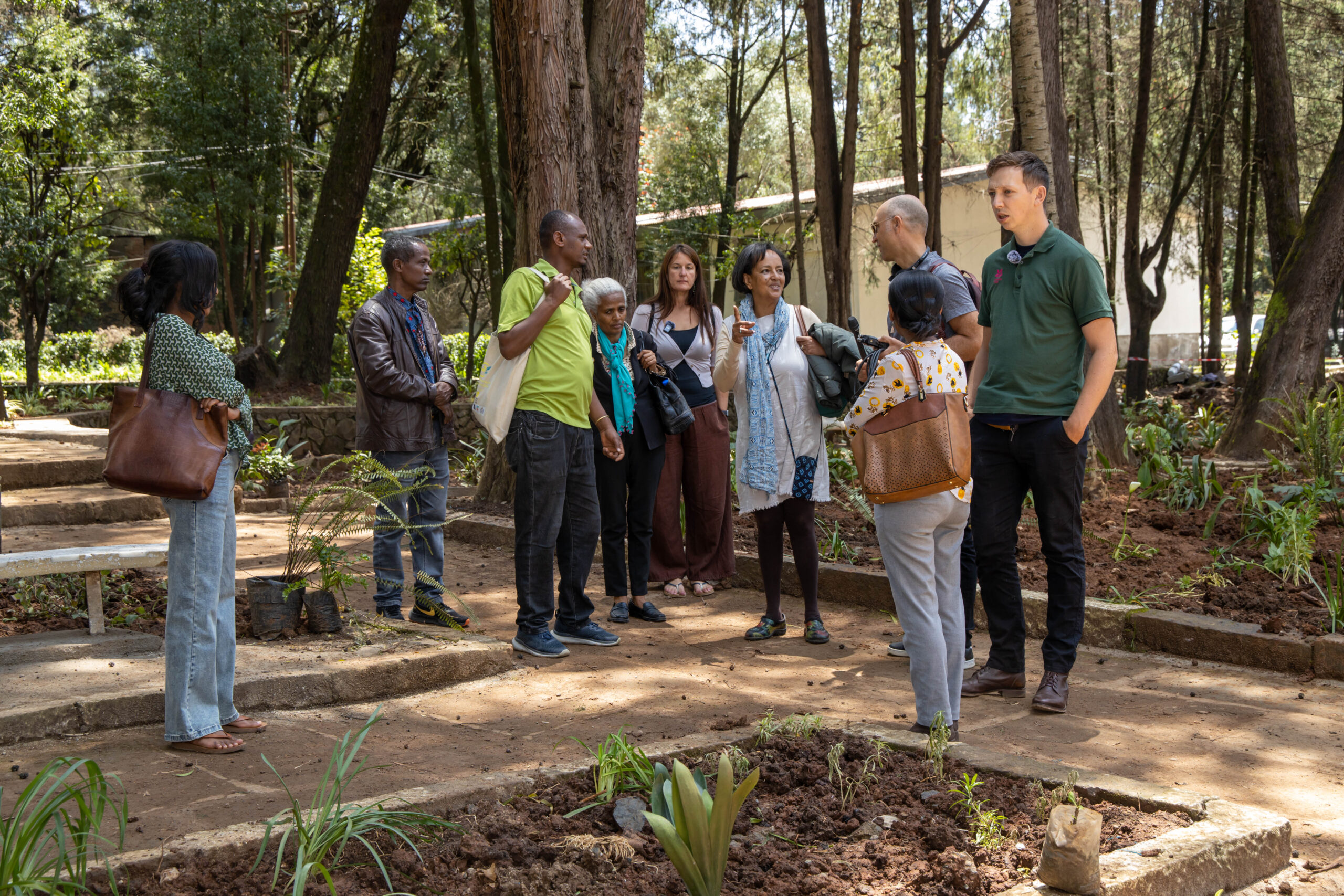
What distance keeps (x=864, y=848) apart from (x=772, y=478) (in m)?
2.81

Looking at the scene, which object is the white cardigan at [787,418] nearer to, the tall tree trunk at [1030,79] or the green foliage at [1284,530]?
the green foliage at [1284,530]

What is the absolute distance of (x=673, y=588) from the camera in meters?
6.76

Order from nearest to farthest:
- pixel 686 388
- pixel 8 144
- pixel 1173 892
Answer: pixel 1173 892, pixel 686 388, pixel 8 144

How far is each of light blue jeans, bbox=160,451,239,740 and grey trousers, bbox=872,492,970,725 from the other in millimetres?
2215

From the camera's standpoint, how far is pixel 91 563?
479cm

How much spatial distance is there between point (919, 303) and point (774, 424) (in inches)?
70.2

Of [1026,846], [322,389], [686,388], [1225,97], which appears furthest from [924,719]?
[1225,97]

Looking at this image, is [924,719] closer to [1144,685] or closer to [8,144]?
[1144,685]

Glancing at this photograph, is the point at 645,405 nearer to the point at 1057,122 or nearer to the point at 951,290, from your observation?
the point at 951,290

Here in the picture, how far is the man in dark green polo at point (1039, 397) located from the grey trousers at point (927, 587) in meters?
0.81

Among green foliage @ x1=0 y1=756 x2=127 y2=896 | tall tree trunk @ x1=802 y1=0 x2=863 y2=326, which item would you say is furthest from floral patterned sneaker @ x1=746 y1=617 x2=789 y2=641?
tall tree trunk @ x1=802 y1=0 x2=863 y2=326

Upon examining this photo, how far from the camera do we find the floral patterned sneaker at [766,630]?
5.64 meters

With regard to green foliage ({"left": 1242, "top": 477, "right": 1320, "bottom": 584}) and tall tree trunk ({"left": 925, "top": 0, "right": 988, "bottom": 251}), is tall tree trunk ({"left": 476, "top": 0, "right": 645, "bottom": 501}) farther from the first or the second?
tall tree trunk ({"left": 925, "top": 0, "right": 988, "bottom": 251})

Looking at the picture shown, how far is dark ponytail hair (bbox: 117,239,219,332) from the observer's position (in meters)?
3.56
